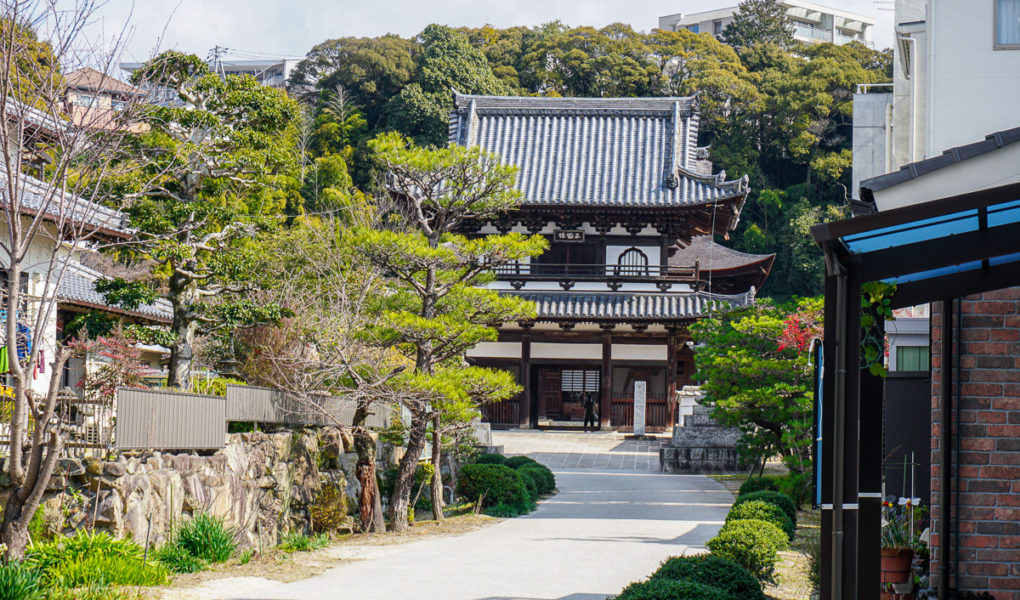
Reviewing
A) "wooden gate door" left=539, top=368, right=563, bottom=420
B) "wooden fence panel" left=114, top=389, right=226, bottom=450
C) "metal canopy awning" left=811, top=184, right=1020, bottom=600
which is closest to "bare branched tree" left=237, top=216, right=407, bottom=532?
"wooden fence panel" left=114, top=389, right=226, bottom=450

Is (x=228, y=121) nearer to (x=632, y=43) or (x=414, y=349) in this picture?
(x=414, y=349)

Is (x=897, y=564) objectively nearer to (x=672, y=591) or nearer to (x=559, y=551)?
(x=672, y=591)

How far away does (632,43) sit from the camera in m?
51.9

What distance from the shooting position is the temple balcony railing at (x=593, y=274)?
2948cm

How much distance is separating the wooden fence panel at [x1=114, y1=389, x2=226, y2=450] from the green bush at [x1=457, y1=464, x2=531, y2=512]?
19.1 ft

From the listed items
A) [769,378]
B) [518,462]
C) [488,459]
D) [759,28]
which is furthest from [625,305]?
[759,28]

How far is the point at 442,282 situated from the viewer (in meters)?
15.4

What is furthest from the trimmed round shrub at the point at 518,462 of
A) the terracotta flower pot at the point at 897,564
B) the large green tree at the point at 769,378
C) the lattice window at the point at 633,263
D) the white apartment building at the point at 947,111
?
the terracotta flower pot at the point at 897,564

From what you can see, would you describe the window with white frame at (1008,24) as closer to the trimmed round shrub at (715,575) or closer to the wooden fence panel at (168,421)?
the trimmed round shrub at (715,575)

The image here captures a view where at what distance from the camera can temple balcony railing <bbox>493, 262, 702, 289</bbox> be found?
96.7ft

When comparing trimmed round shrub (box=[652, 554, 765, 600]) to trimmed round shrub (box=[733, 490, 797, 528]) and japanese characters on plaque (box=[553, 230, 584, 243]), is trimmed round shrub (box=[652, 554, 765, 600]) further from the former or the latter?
japanese characters on plaque (box=[553, 230, 584, 243])

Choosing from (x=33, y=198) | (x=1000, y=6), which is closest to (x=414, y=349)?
(x=33, y=198)

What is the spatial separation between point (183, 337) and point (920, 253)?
11416 millimetres

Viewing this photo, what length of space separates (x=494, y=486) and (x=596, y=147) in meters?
17.8
